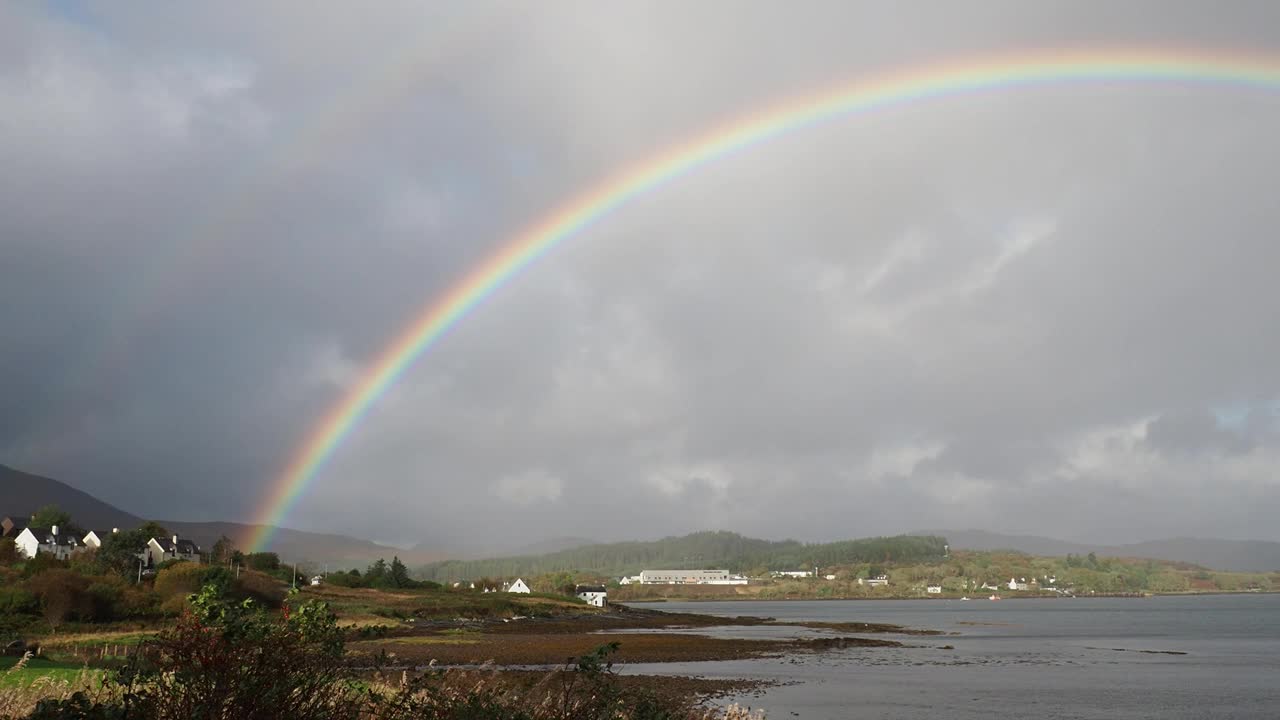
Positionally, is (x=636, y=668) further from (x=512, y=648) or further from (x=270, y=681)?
(x=270, y=681)

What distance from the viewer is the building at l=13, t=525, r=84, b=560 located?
395ft

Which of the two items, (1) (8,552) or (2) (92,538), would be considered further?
(2) (92,538)

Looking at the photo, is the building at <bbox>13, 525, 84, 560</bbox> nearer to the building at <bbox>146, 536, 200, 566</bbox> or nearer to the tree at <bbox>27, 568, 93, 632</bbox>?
the building at <bbox>146, 536, 200, 566</bbox>

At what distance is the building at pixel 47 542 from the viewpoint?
395 feet

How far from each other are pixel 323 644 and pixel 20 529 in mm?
152547

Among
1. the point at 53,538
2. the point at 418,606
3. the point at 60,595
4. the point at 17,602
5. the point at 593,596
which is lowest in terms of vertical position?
the point at 593,596

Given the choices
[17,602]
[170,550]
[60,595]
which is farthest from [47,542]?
[17,602]

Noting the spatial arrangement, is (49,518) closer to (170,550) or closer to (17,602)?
(170,550)

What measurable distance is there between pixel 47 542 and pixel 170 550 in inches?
646

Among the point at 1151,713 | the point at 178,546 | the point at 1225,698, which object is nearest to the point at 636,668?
the point at 1151,713

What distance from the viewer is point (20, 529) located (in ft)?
439

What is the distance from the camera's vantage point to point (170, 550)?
137 metres

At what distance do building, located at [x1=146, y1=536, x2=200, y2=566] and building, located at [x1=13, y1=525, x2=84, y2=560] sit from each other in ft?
28.5

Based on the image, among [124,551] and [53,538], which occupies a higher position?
[53,538]
